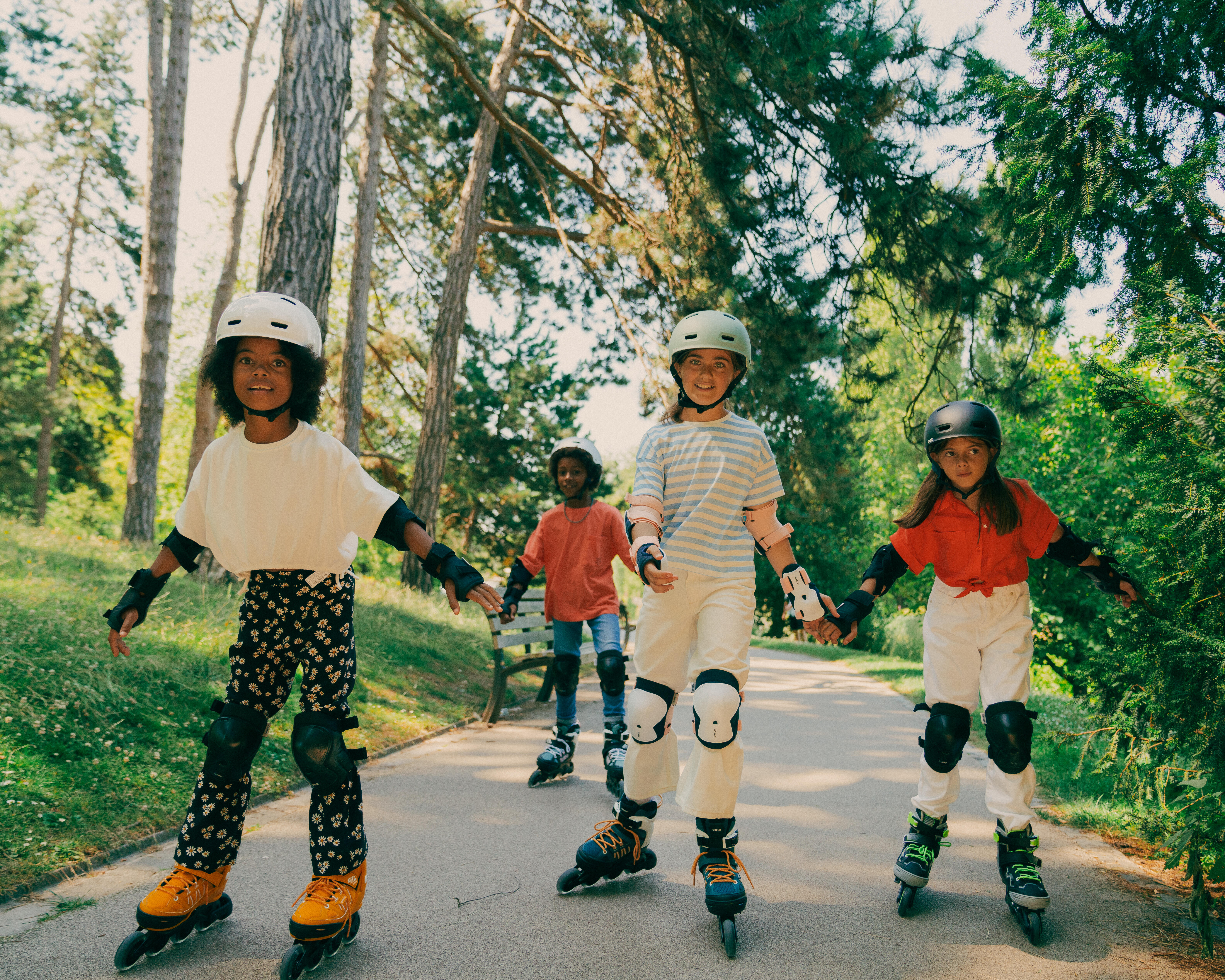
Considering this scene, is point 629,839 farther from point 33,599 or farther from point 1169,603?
point 33,599

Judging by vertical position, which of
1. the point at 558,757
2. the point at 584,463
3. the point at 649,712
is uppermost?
the point at 584,463

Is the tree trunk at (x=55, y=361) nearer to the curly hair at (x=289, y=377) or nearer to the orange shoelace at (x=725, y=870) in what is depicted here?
the curly hair at (x=289, y=377)

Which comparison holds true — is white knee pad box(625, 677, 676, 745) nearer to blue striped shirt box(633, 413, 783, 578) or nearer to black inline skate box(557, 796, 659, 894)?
black inline skate box(557, 796, 659, 894)

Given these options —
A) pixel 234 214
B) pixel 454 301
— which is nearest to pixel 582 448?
pixel 454 301

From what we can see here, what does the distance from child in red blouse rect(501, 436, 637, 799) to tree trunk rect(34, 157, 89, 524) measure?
22.1m

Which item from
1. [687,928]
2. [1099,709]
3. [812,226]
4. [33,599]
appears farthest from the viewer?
[812,226]

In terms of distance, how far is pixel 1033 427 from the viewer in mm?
17828

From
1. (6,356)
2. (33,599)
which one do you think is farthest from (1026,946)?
(6,356)

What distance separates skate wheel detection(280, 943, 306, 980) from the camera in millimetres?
2396

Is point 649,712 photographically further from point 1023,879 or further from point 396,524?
point 1023,879

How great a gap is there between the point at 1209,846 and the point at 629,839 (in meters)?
1.93

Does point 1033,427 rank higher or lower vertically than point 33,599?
higher

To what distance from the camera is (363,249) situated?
1388 cm

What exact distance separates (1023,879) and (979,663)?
0.76m
